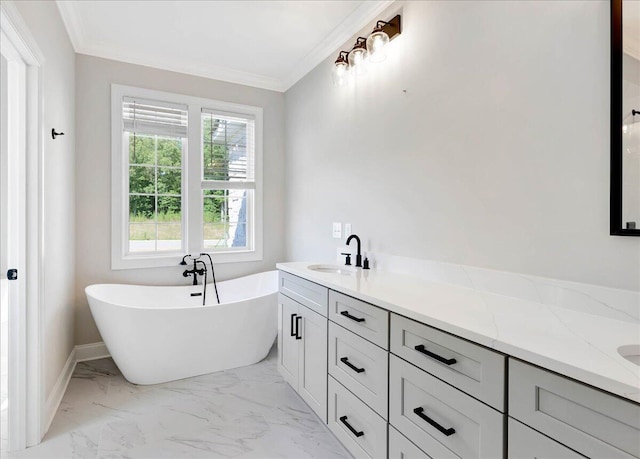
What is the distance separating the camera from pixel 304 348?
209 centimetres

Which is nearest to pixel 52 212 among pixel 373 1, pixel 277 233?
pixel 277 233

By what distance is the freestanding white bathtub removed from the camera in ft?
7.93

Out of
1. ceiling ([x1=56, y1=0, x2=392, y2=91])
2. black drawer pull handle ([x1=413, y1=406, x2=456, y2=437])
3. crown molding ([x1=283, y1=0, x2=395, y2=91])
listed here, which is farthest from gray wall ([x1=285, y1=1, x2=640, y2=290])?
black drawer pull handle ([x1=413, y1=406, x2=456, y2=437])

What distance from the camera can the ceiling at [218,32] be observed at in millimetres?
2379

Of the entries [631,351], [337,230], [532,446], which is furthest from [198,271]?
[631,351]

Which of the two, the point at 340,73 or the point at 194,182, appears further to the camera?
the point at 194,182

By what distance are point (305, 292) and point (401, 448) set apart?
968 mm

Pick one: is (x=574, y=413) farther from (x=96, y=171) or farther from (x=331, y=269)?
(x=96, y=171)

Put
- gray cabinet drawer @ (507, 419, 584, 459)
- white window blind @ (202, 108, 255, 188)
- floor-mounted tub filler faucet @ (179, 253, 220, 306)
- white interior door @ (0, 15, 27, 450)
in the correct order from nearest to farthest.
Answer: gray cabinet drawer @ (507, 419, 584, 459)
white interior door @ (0, 15, 27, 450)
floor-mounted tub filler faucet @ (179, 253, 220, 306)
white window blind @ (202, 108, 255, 188)

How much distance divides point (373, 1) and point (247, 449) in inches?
110

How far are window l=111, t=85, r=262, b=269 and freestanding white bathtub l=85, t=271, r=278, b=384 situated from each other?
0.54 metres

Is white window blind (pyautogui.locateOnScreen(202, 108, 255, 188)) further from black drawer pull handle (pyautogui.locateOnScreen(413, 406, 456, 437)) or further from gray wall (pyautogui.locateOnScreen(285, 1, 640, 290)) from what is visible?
black drawer pull handle (pyautogui.locateOnScreen(413, 406, 456, 437))

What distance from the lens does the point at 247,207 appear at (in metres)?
3.74

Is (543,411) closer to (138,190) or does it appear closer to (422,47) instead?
(422,47)
